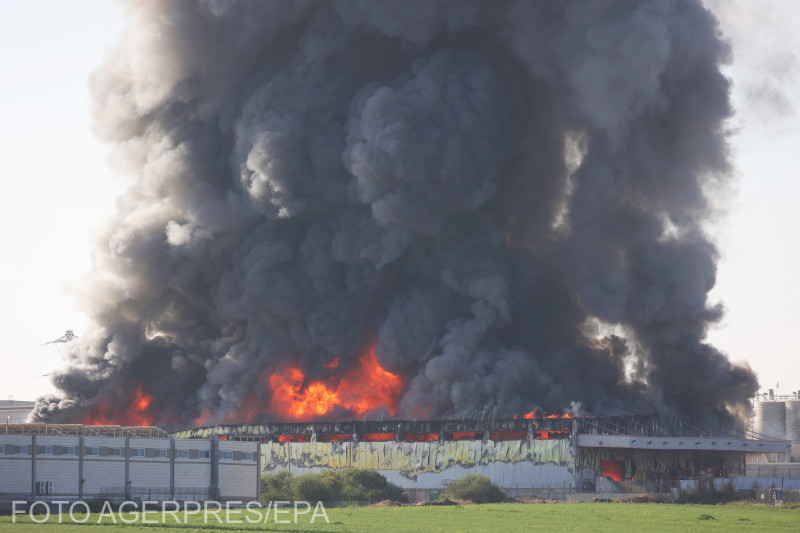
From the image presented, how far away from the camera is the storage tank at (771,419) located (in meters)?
154

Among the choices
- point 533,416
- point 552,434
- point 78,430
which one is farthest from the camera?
point 533,416

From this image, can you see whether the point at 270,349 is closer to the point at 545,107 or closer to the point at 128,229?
the point at 128,229

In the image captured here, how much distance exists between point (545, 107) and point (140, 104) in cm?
3610

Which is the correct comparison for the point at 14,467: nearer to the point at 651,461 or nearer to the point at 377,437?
the point at 377,437

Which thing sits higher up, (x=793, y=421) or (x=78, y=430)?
(x=793, y=421)

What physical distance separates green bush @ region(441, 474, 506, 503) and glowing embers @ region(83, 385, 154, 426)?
42313 millimetres

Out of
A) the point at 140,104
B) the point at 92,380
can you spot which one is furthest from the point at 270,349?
the point at 140,104

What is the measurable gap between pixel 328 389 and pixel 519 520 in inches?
2059

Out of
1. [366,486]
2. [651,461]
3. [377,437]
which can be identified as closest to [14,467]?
[366,486]

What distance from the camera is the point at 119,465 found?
94.2 m

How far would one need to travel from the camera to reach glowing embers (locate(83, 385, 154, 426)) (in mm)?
134875

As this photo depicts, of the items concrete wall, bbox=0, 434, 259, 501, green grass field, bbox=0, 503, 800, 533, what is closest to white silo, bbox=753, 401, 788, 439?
green grass field, bbox=0, 503, 800, 533

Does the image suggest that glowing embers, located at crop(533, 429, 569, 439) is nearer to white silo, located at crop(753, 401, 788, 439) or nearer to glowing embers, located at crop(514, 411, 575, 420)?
glowing embers, located at crop(514, 411, 575, 420)

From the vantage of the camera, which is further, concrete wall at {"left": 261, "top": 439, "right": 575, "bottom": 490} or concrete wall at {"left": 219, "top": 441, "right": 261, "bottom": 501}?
concrete wall at {"left": 261, "top": 439, "right": 575, "bottom": 490}
